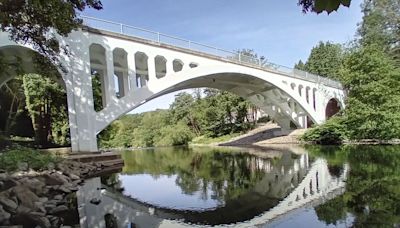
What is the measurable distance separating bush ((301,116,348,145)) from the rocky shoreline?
23.3m

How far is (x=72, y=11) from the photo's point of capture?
9.75 metres

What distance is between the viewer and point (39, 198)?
9.45 m

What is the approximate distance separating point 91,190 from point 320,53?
52566mm

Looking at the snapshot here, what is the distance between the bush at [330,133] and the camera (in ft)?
100.0

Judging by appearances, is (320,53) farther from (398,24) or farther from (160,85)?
(160,85)

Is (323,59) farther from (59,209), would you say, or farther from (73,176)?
(59,209)

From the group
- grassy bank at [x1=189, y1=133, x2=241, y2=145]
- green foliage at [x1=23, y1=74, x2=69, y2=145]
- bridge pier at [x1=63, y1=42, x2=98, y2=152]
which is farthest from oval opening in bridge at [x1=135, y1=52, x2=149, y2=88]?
grassy bank at [x1=189, y1=133, x2=241, y2=145]

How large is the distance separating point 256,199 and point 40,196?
5939mm

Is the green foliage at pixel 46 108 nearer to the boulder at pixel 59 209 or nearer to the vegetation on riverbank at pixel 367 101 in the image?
the boulder at pixel 59 209

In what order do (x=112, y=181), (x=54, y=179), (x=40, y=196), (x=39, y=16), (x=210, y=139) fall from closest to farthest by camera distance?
1. (x=39, y=16)
2. (x=40, y=196)
3. (x=54, y=179)
4. (x=112, y=181)
5. (x=210, y=139)

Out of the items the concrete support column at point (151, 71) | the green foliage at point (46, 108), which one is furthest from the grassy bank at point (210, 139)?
the concrete support column at point (151, 71)

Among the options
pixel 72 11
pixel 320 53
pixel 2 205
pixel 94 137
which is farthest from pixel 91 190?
pixel 320 53

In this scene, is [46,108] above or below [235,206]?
above

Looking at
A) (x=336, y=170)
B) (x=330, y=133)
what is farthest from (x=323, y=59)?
(x=336, y=170)
